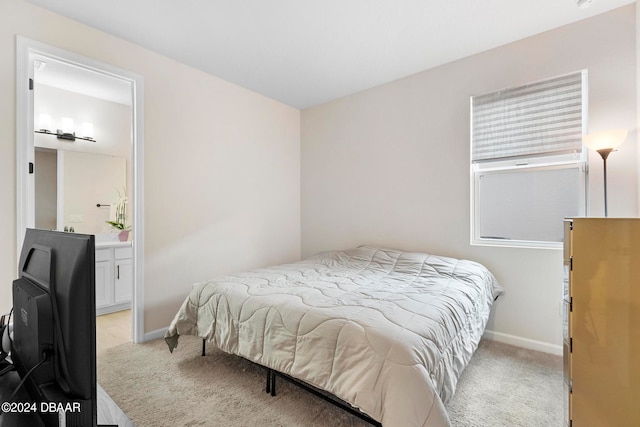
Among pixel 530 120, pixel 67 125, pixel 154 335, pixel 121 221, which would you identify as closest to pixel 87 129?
pixel 67 125

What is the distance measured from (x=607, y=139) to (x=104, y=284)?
4808mm

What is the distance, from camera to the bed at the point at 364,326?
1263 mm

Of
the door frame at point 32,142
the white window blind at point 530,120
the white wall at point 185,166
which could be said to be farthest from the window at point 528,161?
the door frame at point 32,142

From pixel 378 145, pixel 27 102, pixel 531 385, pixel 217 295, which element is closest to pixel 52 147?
pixel 27 102

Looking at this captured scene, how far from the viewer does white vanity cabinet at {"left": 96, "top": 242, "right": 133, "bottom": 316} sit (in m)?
3.38

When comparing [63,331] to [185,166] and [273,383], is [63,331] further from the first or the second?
[185,166]

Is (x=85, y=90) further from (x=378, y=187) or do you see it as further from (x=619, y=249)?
(x=619, y=249)

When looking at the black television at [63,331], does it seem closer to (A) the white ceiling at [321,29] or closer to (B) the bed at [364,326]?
(B) the bed at [364,326]

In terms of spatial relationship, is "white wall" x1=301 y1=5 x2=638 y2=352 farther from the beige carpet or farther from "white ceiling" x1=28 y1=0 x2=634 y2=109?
the beige carpet

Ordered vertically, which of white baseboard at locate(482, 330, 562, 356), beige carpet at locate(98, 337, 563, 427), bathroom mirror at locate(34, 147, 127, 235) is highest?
bathroom mirror at locate(34, 147, 127, 235)

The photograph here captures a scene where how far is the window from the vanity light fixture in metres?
4.50

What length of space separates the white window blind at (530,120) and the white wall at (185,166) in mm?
2396


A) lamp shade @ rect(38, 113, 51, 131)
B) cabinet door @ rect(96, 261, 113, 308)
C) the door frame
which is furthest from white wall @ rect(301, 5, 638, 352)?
lamp shade @ rect(38, 113, 51, 131)

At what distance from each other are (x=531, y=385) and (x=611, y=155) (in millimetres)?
1753
